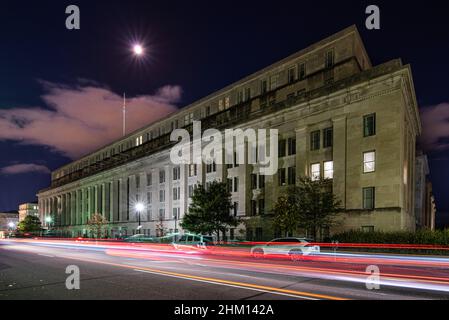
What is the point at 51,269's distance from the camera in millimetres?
16484

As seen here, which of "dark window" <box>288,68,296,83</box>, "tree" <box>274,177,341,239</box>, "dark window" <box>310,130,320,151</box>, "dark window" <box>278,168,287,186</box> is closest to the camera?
"tree" <box>274,177,341,239</box>

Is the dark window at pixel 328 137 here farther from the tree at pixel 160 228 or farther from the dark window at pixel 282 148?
the tree at pixel 160 228

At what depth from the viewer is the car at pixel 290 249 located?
22.0m

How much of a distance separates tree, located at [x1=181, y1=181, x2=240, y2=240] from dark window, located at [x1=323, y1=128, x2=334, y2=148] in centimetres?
1294

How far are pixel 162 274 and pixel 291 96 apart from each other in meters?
→ 31.8

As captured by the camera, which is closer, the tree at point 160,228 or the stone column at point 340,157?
the stone column at point 340,157

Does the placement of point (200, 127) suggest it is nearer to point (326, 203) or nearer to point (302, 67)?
point (302, 67)

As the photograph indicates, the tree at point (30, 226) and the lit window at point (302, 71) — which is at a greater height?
the lit window at point (302, 71)

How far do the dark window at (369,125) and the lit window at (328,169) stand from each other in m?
4.49

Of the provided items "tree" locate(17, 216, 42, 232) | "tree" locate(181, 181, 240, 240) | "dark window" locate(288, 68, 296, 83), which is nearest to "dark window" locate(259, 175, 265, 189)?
"tree" locate(181, 181, 240, 240)

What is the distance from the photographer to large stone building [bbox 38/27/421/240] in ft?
101

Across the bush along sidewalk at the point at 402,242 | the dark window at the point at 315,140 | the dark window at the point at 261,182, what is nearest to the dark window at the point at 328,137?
the dark window at the point at 315,140

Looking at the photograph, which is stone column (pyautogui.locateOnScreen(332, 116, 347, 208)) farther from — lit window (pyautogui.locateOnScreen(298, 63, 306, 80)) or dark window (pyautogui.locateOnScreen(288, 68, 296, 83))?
dark window (pyautogui.locateOnScreen(288, 68, 296, 83))
